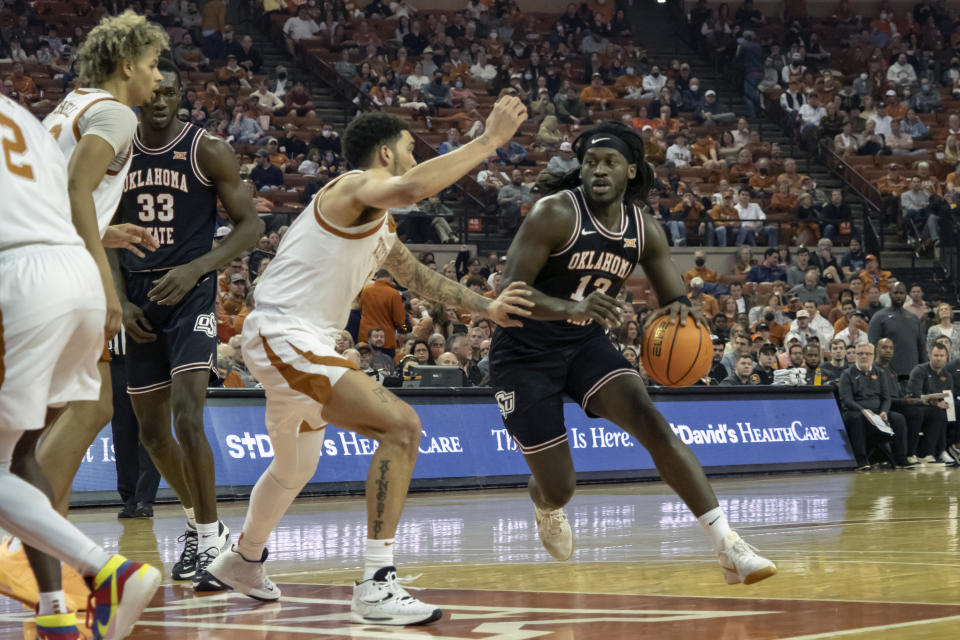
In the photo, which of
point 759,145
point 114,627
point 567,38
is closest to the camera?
point 114,627

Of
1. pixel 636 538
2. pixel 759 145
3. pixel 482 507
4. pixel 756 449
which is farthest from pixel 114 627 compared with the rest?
pixel 759 145

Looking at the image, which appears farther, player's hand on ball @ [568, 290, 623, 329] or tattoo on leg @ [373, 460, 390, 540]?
player's hand on ball @ [568, 290, 623, 329]

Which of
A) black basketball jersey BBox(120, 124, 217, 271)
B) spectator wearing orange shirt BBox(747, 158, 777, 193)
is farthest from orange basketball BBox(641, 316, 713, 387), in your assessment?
spectator wearing orange shirt BBox(747, 158, 777, 193)

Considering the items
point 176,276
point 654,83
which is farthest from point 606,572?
point 654,83

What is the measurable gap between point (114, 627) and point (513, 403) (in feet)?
9.15

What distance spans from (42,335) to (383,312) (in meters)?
9.72

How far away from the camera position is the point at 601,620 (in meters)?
4.71

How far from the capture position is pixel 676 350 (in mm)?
6141

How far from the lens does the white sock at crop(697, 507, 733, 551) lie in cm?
536

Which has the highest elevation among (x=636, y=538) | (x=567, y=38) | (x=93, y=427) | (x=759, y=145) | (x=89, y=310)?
(x=567, y=38)

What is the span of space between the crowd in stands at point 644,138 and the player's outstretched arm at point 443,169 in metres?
6.89

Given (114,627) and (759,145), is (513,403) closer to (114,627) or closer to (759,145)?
(114,627)

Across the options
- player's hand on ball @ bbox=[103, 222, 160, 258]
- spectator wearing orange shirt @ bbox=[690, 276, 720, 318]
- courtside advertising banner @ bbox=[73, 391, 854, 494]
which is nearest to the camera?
player's hand on ball @ bbox=[103, 222, 160, 258]

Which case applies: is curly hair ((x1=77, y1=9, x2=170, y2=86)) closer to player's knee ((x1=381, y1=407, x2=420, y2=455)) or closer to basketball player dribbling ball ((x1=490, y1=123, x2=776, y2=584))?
player's knee ((x1=381, y1=407, x2=420, y2=455))
